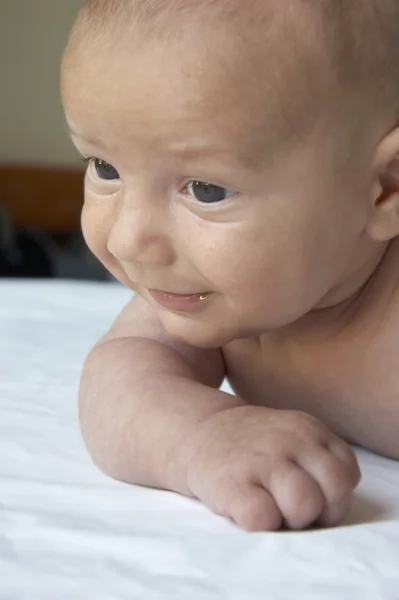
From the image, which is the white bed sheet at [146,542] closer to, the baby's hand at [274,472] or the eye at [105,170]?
the baby's hand at [274,472]

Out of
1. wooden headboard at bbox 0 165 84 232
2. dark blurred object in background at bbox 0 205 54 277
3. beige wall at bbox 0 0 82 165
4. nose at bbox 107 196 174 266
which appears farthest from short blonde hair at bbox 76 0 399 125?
beige wall at bbox 0 0 82 165

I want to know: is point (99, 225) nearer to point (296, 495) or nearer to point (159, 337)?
point (159, 337)

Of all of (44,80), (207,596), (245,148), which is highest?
(245,148)

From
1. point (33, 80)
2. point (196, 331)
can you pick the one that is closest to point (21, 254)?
point (33, 80)

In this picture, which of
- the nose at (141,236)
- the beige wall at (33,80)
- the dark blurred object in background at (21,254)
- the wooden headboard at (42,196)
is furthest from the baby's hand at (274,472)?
the beige wall at (33,80)

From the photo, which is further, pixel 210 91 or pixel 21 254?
pixel 21 254

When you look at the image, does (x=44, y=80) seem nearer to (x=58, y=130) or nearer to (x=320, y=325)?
(x=58, y=130)

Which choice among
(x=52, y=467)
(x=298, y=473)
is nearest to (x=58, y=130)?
(x=52, y=467)

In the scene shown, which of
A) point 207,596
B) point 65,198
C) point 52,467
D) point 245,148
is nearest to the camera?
point 207,596

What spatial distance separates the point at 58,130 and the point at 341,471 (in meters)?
2.14

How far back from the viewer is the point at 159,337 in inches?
30.1

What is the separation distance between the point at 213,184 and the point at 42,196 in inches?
77.0

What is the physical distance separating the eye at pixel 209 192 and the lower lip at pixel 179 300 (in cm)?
7

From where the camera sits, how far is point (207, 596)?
0.46 meters
